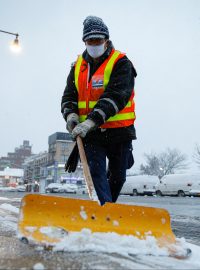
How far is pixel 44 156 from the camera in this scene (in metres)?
88.1

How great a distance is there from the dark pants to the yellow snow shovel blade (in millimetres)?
584

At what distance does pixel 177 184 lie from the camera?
27.0m

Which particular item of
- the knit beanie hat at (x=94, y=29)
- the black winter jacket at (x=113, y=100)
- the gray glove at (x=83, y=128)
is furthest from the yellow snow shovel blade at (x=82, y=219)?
the knit beanie hat at (x=94, y=29)

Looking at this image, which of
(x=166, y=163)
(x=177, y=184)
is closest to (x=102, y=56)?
(x=177, y=184)

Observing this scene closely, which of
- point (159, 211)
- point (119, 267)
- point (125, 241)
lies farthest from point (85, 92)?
point (119, 267)

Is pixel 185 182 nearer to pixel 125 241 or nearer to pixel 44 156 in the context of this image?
pixel 125 241

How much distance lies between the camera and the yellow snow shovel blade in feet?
7.14

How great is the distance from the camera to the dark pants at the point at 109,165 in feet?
9.79

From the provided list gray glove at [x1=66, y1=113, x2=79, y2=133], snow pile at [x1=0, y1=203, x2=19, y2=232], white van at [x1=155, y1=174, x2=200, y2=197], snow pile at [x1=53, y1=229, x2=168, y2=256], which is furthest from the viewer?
white van at [x1=155, y1=174, x2=200, y2=197]

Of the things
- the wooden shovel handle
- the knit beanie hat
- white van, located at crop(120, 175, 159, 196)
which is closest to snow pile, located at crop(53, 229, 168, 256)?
the wooden shovel handle

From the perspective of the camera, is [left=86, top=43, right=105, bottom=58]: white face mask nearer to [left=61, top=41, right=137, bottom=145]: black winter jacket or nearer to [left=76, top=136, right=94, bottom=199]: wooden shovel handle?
[left=61, top=41, right=137, bottom=145]: black winter jacket

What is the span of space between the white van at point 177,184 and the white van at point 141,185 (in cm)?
166

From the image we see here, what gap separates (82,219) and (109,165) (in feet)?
3.62

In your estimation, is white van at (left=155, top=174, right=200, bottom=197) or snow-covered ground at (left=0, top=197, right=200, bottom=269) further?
white van at (left=155, top=174, right=200, bottom=197)
